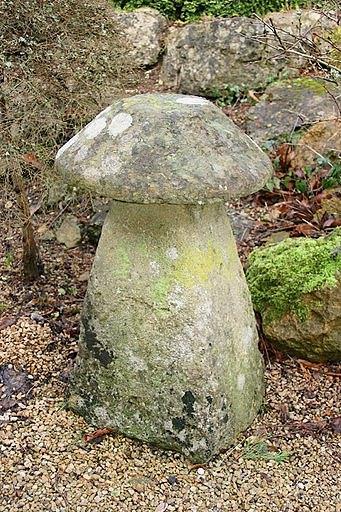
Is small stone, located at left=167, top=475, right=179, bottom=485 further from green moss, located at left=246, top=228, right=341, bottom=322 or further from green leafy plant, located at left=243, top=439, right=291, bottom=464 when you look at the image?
green moss, located at left=246, top=228, right=341, bottom=322

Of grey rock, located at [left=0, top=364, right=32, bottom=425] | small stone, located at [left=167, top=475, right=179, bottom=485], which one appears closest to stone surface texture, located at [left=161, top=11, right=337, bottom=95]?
grey rock, located at [left=0, top=364, right=32, bottom=425]

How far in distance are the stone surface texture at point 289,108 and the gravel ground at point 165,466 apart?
2.42 m

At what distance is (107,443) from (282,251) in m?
1.30

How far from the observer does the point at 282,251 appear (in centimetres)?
329

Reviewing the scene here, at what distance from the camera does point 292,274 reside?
3117mm

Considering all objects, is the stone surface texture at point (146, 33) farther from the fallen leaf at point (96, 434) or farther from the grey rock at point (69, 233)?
the fallen leaf at point (96, 434)

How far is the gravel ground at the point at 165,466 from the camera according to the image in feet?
8.00

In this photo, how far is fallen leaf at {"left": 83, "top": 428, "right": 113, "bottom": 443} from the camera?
2703 mm

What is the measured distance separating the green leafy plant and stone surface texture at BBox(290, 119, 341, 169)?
236 cm

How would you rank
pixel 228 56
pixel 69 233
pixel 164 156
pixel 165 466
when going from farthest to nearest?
pixel 228 56 < pixel 69 233 < pixel 165 466 < pixel 164 156

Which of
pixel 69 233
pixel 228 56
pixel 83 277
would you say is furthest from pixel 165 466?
pixel 228 56

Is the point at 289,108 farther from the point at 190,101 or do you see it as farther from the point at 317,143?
the point at 190,101

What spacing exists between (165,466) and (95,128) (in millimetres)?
1365

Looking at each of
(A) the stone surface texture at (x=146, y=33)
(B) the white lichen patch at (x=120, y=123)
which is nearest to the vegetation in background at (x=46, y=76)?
(B) the white lichen patch at (x=120, y=123)
